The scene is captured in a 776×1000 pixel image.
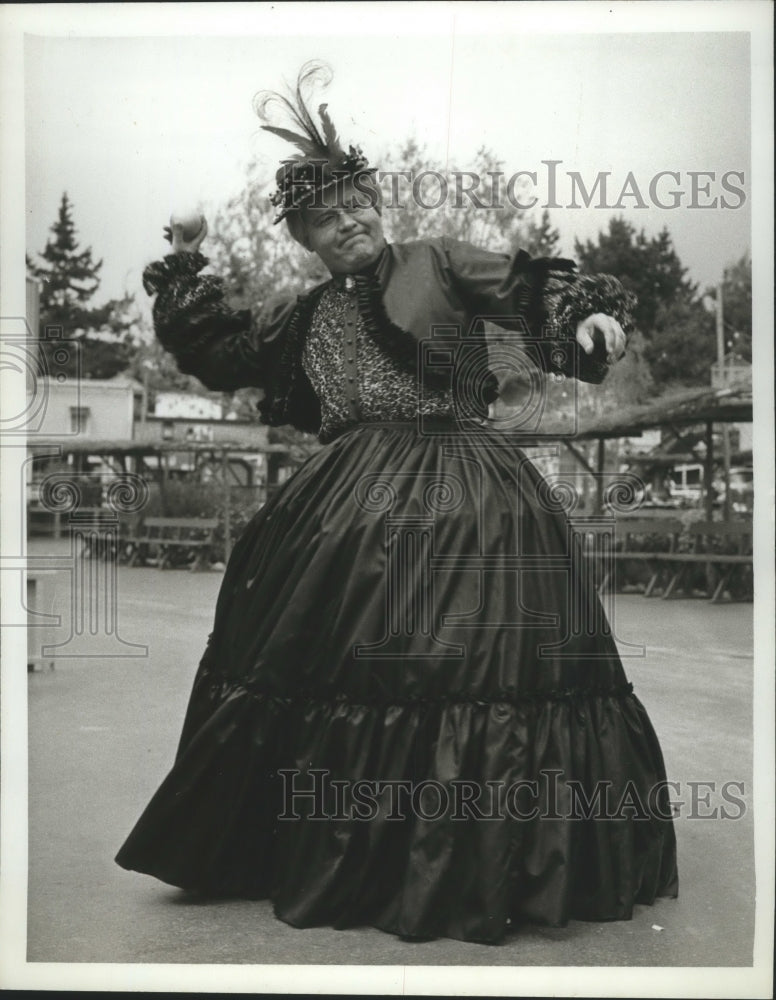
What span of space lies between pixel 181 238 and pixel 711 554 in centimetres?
737

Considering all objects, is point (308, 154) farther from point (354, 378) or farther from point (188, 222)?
point (354, 378)

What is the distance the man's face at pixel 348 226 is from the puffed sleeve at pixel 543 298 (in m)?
0.23

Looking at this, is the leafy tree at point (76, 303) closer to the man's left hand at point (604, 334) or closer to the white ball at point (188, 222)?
the white ball at point (188, 222)

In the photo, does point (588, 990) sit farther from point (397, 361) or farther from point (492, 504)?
point (397, 361)

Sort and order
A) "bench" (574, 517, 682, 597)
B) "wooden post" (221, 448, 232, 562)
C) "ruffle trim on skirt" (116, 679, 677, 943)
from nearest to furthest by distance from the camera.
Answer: "ruffle trim on skirt" (116, 679, 677, 943) < "bench" (574, 517, 682, 597) < "wooden post" (221, 448, 232, 562)

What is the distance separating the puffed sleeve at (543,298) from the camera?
2.79 m

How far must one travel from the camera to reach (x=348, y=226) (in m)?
2.97

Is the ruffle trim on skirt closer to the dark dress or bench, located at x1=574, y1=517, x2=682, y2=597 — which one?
the dark dress

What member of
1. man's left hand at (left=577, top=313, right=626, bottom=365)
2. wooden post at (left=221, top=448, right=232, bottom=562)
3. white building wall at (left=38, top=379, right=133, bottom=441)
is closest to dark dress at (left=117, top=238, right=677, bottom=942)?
man's left hand at (left=577, top=313, right=626, bottom=365)

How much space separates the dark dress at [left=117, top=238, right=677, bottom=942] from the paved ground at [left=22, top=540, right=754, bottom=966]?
0.08 metres

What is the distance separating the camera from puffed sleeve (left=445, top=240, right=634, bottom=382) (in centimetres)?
279

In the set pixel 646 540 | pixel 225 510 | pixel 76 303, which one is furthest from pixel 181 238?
pixel 646 540
